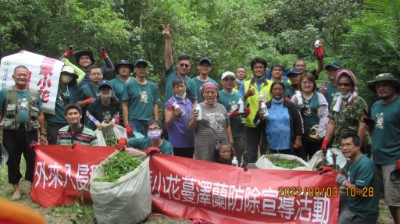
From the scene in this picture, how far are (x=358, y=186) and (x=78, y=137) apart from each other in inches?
141

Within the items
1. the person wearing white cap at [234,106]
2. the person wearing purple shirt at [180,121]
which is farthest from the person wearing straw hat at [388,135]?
the person wearing purple shirt at [180,121]

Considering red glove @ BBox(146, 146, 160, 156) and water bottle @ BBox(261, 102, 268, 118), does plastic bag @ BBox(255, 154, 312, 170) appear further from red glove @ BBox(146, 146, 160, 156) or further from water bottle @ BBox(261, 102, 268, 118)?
red glove @ BBox(146, 146, 160, 156)

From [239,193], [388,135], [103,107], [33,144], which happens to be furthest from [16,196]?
[388,135]

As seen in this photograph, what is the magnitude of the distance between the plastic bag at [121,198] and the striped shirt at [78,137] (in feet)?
3.68

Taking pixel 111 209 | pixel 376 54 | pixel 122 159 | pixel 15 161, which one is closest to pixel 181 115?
pixel 122 159

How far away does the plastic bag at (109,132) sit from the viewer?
18.6 feet

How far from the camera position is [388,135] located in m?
4.61

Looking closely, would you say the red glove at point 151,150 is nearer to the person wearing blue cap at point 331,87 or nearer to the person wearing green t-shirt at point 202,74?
the person wearing green t-shirt at point 202,74

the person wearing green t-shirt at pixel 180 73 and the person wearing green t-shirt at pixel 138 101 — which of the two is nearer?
the person wearing green t-shirt at pixel 138 101

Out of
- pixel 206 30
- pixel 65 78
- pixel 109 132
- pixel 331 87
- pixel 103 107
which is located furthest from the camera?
pixel 206 30

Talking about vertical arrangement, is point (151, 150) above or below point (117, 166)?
above

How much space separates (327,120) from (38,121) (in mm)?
4023

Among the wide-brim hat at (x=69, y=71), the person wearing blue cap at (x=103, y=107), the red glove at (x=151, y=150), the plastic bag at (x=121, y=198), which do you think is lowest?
the plastic bag at (x=121, y=198)

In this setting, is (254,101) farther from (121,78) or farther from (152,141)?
(121,78)
